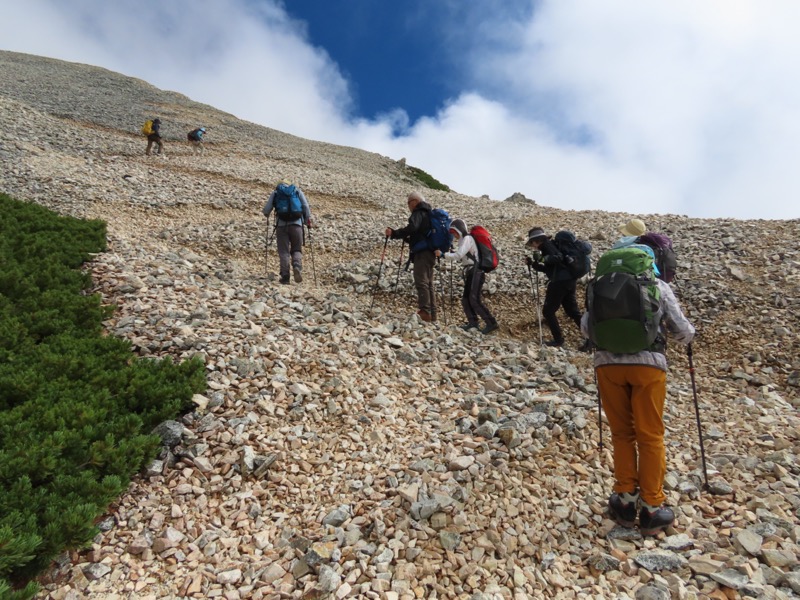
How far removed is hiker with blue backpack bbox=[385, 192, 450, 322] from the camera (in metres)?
10.9

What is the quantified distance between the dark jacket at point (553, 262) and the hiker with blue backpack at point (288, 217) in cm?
613

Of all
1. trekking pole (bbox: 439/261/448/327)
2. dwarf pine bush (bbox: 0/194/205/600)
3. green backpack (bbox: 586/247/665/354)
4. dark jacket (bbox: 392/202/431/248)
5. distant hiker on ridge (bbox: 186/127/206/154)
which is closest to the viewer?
dwarf pine bush (bbox: 0/194/205/600)

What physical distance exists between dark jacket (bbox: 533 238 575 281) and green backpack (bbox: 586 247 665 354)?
5.44 meters

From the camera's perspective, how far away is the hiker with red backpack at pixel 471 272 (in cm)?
1097

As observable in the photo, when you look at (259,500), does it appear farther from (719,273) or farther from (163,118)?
(163,118)

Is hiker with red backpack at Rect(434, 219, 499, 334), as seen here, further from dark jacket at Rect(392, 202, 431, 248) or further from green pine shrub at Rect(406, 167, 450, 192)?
green pine shrub at Rect(406, 167, 450, 192)

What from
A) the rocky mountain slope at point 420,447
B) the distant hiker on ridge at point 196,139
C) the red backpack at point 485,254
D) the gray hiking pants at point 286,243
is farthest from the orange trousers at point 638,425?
the distant hiker on ridge at point 196,139

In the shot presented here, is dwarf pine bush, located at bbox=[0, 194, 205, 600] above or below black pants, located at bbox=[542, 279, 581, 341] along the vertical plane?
below

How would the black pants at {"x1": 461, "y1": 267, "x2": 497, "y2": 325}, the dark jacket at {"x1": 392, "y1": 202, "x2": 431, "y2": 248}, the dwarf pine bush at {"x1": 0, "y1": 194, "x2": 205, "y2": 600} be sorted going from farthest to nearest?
the black pants at {"x1": 461, "y1": 267, "x2": 497, "y2": 325}, the dark jacket at {"x1": 392, "y1": 202, "x2": 431, "y2": 248}, the dwarf pine bush at {"x1": 0, "y1": 194, "x2": 205, "y2": 600}

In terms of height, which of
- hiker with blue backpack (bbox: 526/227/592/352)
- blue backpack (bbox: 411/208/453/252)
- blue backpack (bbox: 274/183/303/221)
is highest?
blue backpack (bbox: 274/183/303/221)

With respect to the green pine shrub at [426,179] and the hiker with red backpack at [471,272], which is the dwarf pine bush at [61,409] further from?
the green pine shrub at [426,179]

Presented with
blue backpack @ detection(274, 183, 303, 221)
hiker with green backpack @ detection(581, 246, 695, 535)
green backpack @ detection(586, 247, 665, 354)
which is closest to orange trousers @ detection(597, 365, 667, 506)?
hiker with green backpack @ detection(581, 246, 695, 535)

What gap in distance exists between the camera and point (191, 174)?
2616 centimetres

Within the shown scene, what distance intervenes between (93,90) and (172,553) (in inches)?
2461
